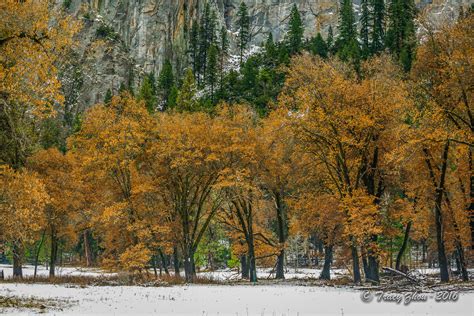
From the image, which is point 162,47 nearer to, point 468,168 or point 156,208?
point 156,208

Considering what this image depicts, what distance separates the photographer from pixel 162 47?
159250 mm

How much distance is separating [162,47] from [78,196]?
122 m

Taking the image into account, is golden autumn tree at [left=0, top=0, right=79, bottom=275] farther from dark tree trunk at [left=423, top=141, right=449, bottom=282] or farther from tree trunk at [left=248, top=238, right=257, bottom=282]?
tree trunk at [left=248, top=238, right=257, bottom=282]

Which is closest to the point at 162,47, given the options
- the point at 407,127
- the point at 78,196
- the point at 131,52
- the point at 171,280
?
the point at 131,52

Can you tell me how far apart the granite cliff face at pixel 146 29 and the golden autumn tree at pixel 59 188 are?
108 metres

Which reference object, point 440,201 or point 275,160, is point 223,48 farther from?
point 440,201

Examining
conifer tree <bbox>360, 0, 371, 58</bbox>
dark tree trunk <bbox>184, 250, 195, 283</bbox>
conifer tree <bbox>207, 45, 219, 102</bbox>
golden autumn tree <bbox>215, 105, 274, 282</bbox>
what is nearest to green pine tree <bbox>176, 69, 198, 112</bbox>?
conifer tree <bbox>207, 45, 219, 102</bbox>

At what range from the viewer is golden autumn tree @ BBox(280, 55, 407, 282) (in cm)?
2878

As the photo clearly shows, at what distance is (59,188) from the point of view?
4441 centimetres

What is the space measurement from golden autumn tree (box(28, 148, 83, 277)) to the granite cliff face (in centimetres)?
10799

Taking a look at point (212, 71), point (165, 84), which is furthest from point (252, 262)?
point (165, 84)

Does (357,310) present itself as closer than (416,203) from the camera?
Yes

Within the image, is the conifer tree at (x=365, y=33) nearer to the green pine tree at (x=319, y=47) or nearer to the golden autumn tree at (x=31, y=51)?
the green pine tree at (x=319, y=47)

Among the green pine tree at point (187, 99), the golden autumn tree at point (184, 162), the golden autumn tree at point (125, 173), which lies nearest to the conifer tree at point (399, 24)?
the green pine tree at point (187, 99)
